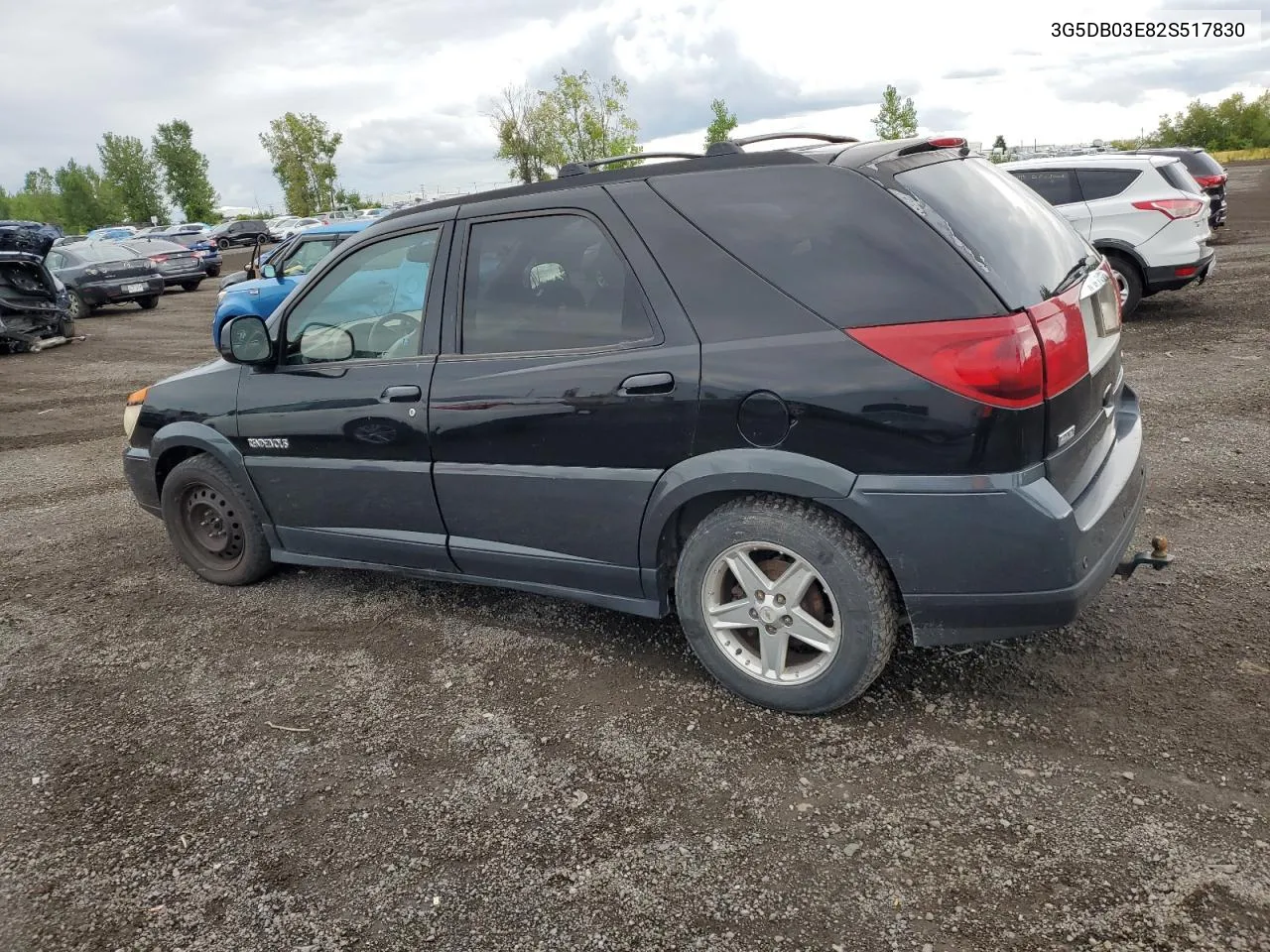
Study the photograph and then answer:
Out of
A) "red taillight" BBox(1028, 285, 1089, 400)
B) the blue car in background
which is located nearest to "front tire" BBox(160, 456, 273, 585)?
"red taillight" BBox(1028, 285, 1089, 400)

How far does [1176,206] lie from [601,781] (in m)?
9.66

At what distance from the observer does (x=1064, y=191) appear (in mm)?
10414

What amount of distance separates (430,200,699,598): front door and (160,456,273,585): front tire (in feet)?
4.60

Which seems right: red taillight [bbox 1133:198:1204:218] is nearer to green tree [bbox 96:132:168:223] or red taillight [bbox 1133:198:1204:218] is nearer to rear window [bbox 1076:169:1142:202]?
rear window [bbox 1076:169:1142:202]

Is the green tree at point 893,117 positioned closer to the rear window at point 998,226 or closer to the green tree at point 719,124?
the green tree at point 719,124

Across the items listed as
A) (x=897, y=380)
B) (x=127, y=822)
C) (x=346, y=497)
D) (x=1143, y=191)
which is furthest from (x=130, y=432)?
(x=1143, y=191)

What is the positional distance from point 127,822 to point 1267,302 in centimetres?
1253

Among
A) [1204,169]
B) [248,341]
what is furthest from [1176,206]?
[248,341]

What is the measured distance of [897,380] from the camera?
2744 mm

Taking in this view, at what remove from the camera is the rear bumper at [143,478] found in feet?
16.1

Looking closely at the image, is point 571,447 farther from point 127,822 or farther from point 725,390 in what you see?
point 127,822

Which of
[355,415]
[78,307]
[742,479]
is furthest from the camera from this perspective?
[78,307]

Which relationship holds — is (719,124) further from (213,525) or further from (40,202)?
(40,202)

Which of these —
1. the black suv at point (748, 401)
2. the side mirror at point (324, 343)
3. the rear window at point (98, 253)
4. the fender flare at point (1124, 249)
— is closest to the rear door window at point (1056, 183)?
the fender flare at point (1124, 249)
